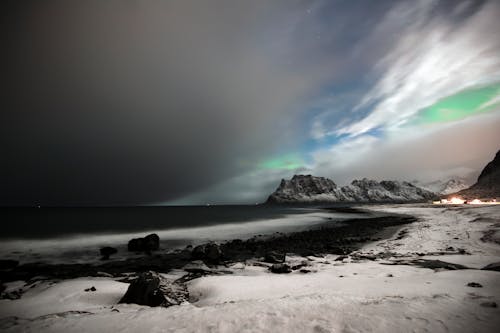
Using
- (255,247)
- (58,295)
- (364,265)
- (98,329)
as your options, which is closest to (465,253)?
(364,265)

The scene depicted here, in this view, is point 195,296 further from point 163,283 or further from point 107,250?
point 107,250

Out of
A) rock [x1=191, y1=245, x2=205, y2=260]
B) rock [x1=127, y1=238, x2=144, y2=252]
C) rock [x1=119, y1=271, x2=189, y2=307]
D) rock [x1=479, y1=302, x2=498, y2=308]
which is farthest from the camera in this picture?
rock [x1=127, y1=238, x2=144, y2=252]

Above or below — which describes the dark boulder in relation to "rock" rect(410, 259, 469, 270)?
above

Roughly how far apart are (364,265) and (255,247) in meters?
12.4

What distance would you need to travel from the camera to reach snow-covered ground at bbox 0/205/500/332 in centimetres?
544

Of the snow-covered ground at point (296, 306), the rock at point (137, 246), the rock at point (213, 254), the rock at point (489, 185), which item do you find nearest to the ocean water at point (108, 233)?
the rock at point (137, 246)

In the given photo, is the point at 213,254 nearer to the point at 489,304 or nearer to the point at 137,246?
the point at 137,246

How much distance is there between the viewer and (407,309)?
5.88 metres

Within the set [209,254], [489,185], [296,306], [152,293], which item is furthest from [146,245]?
[489,185]

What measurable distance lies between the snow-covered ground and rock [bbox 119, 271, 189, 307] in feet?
1.71

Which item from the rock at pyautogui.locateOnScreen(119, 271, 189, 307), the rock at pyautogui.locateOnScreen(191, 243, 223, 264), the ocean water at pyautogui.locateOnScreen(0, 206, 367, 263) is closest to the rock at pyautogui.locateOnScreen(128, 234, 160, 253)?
the ocean water at pyautogui.locateOnScreen(0, 206, 367, 263)

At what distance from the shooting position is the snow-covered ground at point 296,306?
544 centimetres

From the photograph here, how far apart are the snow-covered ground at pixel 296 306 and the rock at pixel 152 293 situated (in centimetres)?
52

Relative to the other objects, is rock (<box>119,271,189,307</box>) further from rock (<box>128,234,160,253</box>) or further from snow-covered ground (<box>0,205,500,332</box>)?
rock (<box>128,234,160,253</box>)
